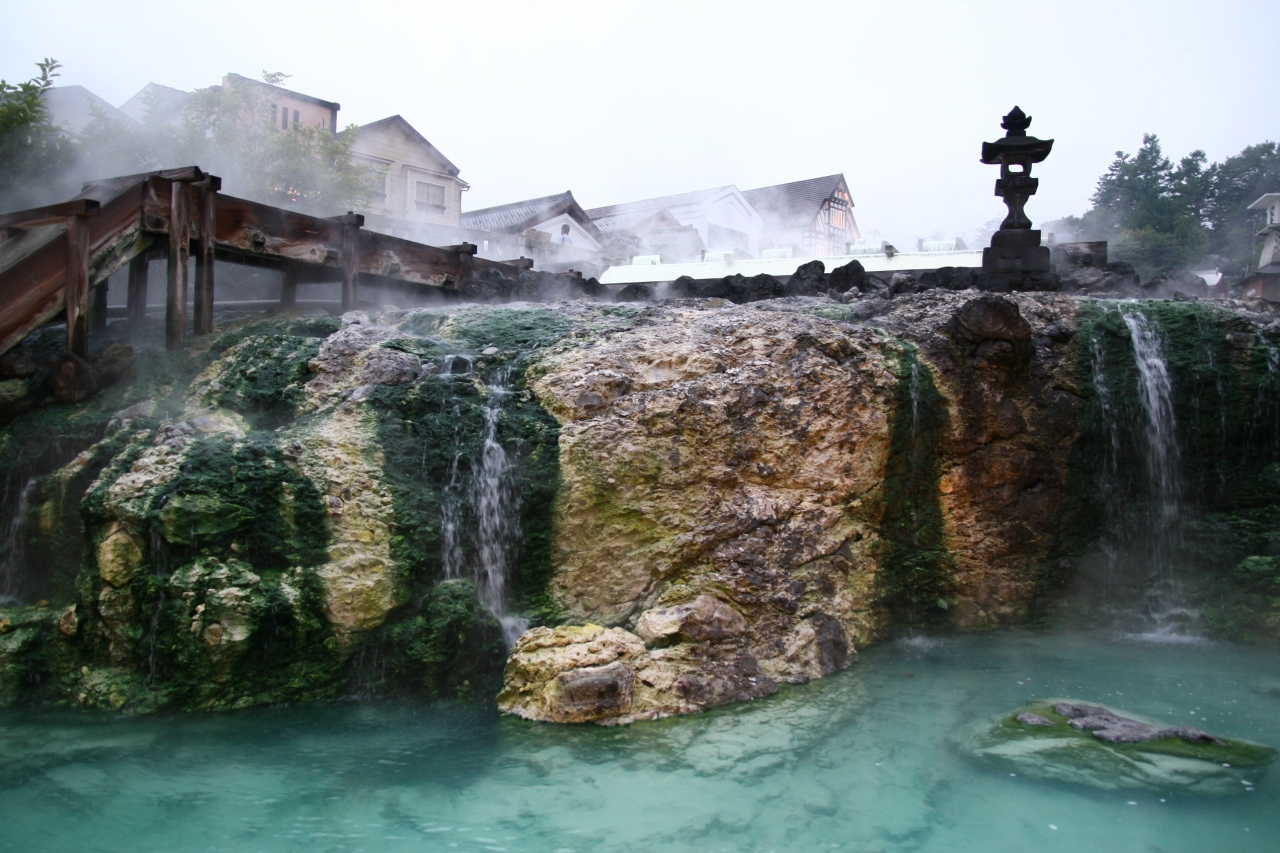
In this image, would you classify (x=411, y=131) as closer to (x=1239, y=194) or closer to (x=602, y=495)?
(x=602, y=495)

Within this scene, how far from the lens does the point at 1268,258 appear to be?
80.2 feet

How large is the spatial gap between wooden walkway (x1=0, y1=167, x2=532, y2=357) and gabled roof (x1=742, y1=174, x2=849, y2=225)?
17.0m

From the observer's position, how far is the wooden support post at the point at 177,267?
819 cm

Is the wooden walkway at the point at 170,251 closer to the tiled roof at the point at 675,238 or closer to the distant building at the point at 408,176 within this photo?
the distant building at the point at 408,176

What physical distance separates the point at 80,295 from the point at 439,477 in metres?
3.54

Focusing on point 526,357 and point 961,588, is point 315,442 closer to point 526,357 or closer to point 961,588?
point 526,357

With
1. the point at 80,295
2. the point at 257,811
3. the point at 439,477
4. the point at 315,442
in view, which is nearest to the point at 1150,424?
the point at 439,477

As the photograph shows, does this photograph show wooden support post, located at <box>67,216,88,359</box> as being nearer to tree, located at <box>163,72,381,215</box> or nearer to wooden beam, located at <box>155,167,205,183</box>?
wooden beam, located at <box>155,167,205,183</box>

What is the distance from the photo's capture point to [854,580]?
6.86 metres

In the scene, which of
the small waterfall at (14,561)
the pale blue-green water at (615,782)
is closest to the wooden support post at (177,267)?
the small waterfall at (14,561)

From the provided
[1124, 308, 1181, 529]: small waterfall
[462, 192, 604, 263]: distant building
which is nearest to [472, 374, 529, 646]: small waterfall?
[1124, 308, 1181, 529]: small waterfall

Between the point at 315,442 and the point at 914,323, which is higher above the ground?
the point at 914,323

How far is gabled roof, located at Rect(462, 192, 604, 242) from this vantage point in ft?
85.1

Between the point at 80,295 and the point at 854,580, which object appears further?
the point at 80,295
